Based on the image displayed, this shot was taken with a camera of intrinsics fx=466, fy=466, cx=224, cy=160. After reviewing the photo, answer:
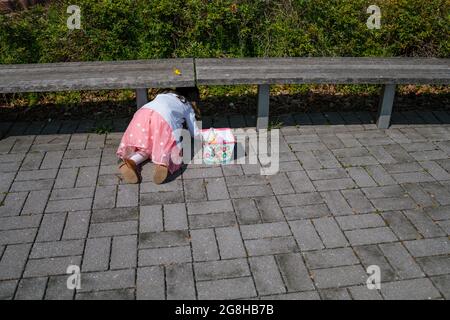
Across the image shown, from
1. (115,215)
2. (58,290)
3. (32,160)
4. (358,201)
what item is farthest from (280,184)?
(32,160)

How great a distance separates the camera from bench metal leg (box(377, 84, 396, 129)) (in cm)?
521

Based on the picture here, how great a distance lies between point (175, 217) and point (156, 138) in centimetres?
84

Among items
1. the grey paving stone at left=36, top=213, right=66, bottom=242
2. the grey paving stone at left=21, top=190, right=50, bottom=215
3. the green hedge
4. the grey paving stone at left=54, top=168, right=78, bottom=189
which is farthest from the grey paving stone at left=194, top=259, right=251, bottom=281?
the green hedge

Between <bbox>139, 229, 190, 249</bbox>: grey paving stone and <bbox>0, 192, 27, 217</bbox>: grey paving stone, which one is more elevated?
<bbox>0, 192, 27, 217</bbox>: grey paving stone

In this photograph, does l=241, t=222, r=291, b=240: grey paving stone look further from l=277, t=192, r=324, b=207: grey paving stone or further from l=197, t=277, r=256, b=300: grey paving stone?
l=197, t=277, r=256, b=300: grey paving stone

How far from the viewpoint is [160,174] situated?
4.25 metres

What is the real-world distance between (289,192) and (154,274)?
1.52 meters

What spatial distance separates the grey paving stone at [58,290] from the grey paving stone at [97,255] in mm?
172

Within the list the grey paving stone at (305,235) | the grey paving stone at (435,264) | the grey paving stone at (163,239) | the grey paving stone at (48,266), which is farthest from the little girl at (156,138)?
the grey paving stone at (435,264)

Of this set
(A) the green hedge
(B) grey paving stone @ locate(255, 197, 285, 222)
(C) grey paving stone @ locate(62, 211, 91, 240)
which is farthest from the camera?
(A) the green hedge

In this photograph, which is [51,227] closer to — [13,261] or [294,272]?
[13,261]

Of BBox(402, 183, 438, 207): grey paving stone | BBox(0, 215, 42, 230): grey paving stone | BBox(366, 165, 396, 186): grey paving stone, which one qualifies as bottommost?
BBox(0, 215, 42, 230): grey paving stone

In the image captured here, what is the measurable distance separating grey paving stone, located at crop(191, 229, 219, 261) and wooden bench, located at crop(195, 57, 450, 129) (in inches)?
69.1

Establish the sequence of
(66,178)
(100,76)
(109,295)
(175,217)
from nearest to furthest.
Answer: (109,295)
(175,217)
(66,178)
(100,76)
